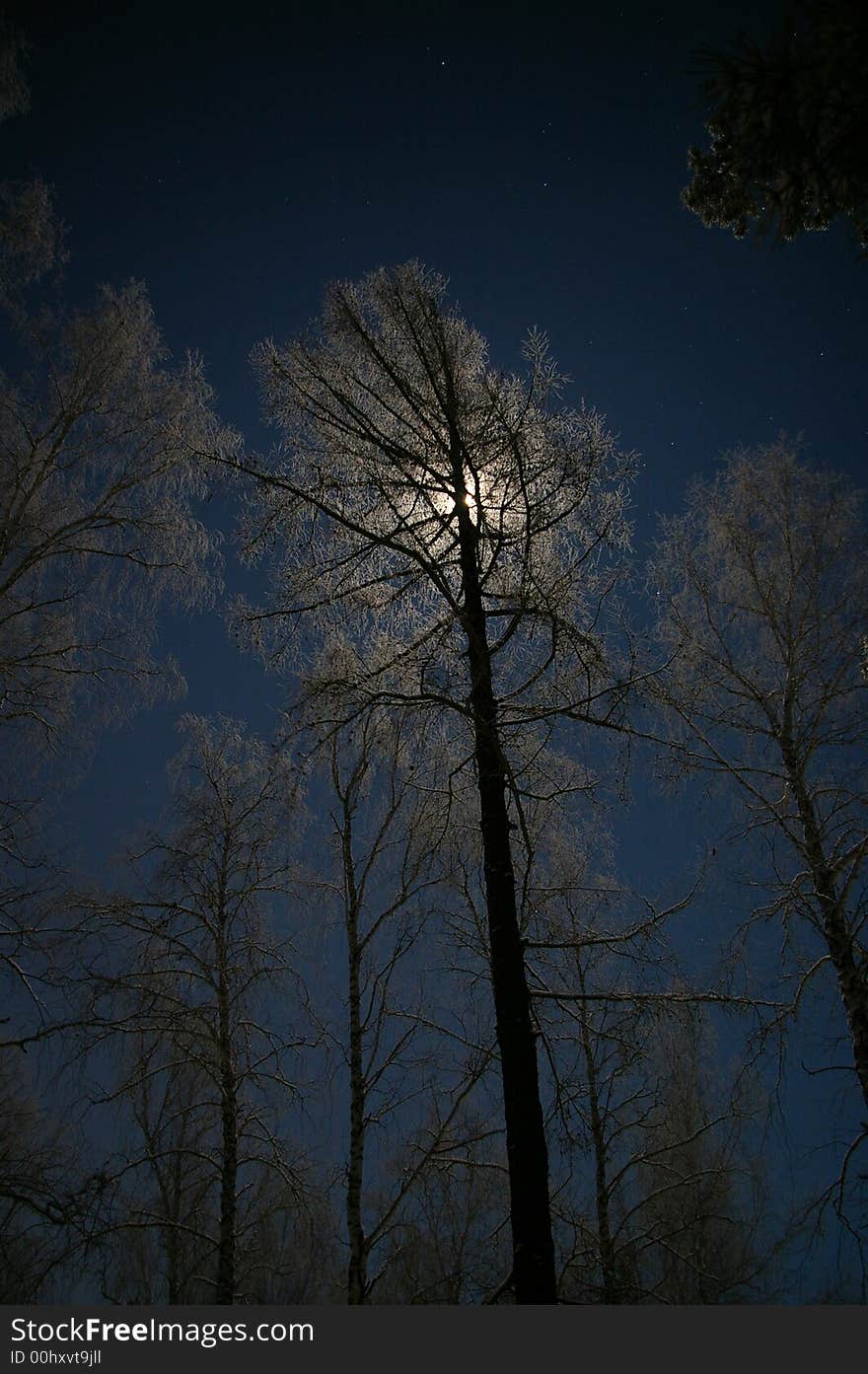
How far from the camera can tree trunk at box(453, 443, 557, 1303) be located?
3270mm

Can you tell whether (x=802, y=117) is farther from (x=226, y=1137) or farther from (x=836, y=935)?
(x=226, y=1137)

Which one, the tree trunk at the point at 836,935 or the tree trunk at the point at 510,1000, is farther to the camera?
the tree trunk at the point at 836,935

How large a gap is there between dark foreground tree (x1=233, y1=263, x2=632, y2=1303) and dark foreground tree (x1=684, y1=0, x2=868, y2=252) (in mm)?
1540

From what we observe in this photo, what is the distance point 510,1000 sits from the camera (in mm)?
3742

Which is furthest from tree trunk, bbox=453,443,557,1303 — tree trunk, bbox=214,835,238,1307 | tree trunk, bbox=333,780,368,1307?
tree trunk, bbox=214,835,238,1307

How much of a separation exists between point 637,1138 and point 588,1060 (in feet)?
9.00

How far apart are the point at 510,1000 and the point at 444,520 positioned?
2927 millimetres

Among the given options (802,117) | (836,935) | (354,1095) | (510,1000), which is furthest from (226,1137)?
(802,117)

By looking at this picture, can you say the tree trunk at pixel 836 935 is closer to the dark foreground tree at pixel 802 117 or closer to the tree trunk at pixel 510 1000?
the tree trunk at pixel 510 1000

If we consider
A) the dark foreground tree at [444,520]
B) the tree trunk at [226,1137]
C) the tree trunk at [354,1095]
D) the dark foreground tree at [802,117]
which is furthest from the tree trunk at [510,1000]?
the tree trunk at [226,1137]

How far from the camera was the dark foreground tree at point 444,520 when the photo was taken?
427 cm

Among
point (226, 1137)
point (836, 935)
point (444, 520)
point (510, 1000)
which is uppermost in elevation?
point (444, 520)

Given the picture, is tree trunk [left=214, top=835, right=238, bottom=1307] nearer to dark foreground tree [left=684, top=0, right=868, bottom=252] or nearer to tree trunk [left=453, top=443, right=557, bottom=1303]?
tree trunk [left=453, top=443, right=557, bottom=1303]

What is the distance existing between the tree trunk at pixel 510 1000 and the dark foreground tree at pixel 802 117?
221 cm
